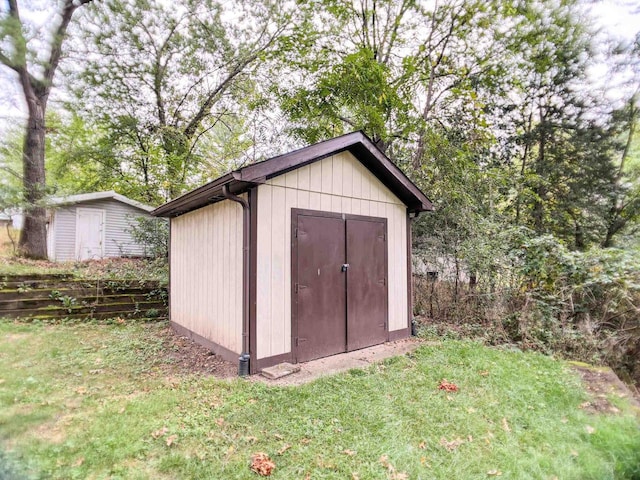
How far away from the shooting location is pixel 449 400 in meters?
3.24

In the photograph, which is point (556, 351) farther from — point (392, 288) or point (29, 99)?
point (29, 99)

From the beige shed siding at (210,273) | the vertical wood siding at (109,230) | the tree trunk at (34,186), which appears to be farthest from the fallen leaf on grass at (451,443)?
the vertical wood siding at (109,230)

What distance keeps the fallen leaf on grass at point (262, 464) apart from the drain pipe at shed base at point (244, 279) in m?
1.51

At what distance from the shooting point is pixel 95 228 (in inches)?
486

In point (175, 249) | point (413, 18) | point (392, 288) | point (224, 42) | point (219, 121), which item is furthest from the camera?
point (219, 121)

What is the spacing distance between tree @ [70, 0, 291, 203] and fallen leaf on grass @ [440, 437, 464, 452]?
1067cm

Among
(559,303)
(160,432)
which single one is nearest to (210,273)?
(160,432)

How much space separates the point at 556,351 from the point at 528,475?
3.34 m

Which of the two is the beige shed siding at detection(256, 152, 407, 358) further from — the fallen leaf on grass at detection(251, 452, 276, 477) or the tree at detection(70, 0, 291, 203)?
the tree at detection(70, 0, 291, 203)

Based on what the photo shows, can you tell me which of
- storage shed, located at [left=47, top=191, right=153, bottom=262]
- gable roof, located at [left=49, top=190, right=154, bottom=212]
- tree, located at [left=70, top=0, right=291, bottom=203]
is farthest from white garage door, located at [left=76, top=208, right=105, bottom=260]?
tree, located at [left=70, top=0, right=291, bottom=203]

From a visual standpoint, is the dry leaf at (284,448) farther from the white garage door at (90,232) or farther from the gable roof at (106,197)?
the white garage door at (90,232)

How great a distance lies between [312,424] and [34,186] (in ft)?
20.4

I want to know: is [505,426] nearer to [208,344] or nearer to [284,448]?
[284,448]

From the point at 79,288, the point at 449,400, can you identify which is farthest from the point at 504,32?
the point at 79,288
